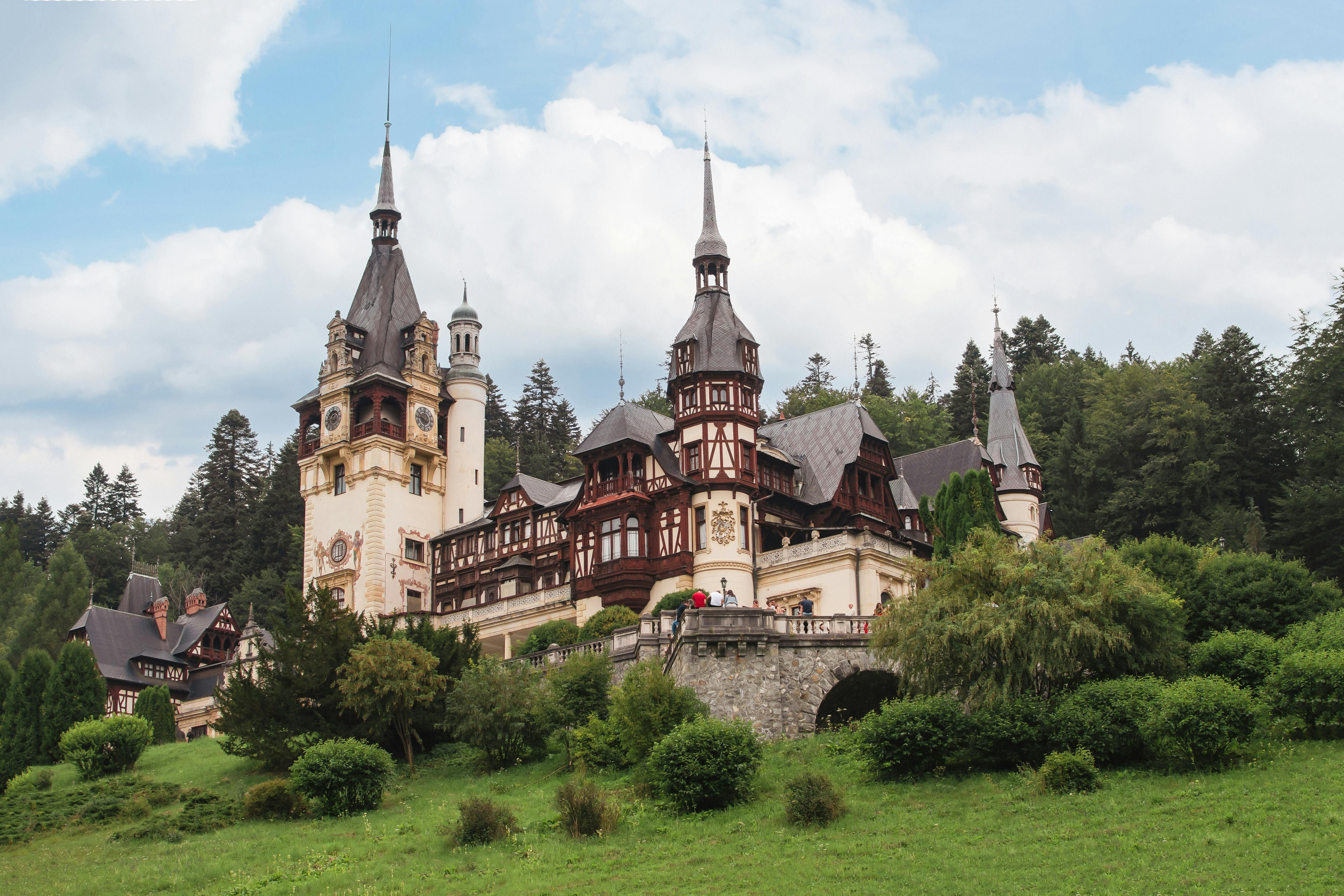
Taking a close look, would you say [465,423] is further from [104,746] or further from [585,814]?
[585,814]

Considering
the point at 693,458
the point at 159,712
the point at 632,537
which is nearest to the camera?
the point at 693,458

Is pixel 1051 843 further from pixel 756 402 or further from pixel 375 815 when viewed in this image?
pixel 756 402

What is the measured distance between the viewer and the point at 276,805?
3641 cm

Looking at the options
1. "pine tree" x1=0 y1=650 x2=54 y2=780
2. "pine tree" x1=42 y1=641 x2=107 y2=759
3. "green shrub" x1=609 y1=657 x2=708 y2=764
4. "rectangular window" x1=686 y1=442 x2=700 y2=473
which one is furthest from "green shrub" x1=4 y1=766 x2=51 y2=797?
"rectangular window" x1=686 y1=442 x2=700 y2=473

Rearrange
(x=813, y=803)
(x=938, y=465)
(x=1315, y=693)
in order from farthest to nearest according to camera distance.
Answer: (x=938, y=465) → (x=1315, y=693) → (x=813, y=803)

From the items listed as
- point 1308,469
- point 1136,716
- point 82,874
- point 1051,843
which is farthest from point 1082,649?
point 1308,469

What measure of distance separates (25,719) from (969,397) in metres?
63.3

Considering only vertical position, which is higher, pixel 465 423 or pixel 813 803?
pixel 465 423

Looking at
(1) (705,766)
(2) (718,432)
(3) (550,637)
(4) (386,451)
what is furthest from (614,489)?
(1) (705,766)

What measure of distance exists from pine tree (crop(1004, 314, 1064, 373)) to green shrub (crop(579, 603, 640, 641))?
5858 centimetres

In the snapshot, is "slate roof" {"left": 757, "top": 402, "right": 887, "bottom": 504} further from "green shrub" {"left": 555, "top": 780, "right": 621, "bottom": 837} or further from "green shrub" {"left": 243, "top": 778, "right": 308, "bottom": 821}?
"green shrub" {"left": 555, "top": 780, "right": 621, "bottom": 837}

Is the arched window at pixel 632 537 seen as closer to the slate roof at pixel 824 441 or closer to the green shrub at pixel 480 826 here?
the slate roof at pixel 824 441

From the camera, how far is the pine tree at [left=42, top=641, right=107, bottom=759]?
51312 mm

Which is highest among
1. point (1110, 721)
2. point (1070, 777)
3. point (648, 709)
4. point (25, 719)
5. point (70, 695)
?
point (70, 695)
